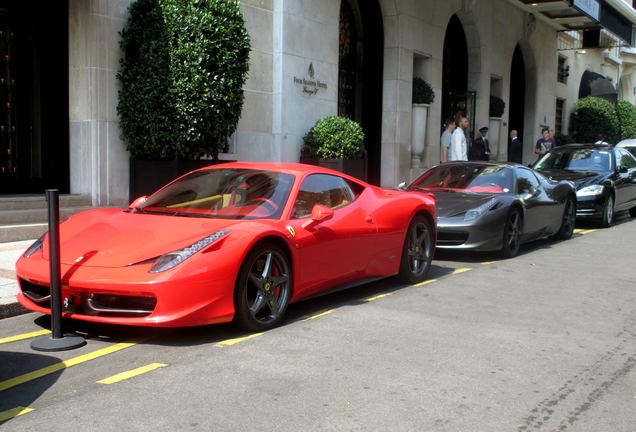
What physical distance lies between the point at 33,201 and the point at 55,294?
5.99 meters

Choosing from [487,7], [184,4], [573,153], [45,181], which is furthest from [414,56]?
[45,181]

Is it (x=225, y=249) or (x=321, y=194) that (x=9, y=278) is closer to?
(x=225, y=249)

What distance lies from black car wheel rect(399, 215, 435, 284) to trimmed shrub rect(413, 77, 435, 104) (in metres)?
12.0

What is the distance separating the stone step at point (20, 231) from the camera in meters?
9.25

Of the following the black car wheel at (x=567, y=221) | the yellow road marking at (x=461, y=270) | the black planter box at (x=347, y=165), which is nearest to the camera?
the yellow road marking at (x=461, y=270)

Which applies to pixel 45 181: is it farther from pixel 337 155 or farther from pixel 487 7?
pixel 487 7

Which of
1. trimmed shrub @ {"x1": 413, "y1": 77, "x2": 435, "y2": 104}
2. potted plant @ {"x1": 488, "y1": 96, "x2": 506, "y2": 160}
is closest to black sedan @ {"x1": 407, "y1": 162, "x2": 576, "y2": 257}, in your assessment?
Result: trimmed shrub @ {"x1": 413, "y1": 77, "x2": 435, "y2": 104}

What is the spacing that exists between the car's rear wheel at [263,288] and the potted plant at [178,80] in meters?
5.76

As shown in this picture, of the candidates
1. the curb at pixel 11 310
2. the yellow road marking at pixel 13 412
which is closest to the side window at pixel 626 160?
the curb at pixel 11 310

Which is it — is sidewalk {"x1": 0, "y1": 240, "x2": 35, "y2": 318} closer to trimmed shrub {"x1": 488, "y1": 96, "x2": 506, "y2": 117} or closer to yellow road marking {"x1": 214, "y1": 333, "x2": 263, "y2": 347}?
yellow road marking {"x1": 214, "y1": 333, "x2": 263, "y2": 347}

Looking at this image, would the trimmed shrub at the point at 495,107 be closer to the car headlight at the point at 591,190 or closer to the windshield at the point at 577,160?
the windshield at the point at 577,160

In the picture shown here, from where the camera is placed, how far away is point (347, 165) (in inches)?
555

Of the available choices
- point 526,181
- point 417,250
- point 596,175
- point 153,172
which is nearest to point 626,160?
point 596,175

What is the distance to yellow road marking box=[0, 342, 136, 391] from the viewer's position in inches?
168
